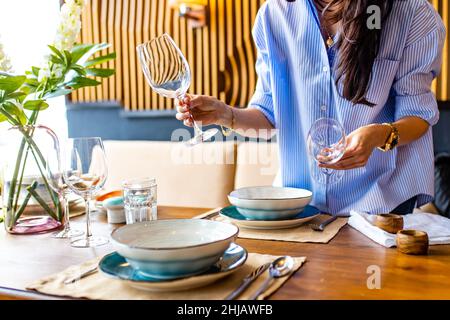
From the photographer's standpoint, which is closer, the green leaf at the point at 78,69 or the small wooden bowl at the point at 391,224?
the small wooden bowl at the point at 391,224

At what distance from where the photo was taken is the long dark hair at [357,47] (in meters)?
1.43

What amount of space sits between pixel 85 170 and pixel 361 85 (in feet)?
2.70

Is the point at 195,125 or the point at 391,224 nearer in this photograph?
the point at 391,224

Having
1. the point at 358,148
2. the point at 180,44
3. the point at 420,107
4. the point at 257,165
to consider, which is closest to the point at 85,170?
the point at 358,148

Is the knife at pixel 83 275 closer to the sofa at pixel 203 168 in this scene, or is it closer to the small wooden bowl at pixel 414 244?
the small wooden bowl at pixel 414 244

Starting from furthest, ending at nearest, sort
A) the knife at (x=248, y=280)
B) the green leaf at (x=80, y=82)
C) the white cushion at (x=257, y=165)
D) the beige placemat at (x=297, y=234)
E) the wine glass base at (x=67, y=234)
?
the white cushion at (x=257, y=165) → the green leaf at (x=80, y=82) → the wine glass base at (x=67, y=234) → the beige placemat at (x=297, y=234) → the knife at (x=248, y=280)

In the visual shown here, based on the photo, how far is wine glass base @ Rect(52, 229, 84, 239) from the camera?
1258 millimetres

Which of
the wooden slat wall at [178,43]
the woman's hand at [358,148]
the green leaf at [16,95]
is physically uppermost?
the wooden slat wall at [178,43]

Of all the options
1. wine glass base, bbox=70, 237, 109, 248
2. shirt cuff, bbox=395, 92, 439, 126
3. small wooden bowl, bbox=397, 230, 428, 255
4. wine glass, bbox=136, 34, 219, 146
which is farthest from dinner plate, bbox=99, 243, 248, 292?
shirt cuff, bbox=395, 92, 439, 126

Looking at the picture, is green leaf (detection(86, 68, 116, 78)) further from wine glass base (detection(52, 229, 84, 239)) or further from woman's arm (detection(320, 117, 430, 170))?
woman's arm (detection(320, 117, 430, 170))

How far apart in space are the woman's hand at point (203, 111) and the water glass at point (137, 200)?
0.73ft

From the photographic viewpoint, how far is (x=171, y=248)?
0.78 m

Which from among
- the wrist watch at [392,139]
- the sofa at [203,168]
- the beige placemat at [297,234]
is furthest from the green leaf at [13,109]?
the sofa at [203,168]

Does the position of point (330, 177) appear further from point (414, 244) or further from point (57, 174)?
point (57, 174)
